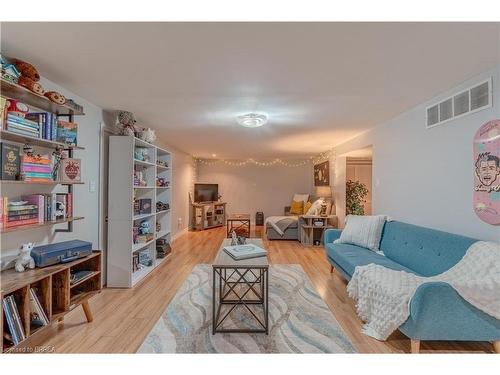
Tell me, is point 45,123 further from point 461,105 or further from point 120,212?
point 461,105

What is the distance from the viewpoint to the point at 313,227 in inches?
213

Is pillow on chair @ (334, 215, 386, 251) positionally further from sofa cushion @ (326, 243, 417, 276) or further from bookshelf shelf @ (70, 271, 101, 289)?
bookshelf shelf @ (70, 271, 101, 289)

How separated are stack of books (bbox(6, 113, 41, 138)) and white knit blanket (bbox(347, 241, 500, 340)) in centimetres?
292

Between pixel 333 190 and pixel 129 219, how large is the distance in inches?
179

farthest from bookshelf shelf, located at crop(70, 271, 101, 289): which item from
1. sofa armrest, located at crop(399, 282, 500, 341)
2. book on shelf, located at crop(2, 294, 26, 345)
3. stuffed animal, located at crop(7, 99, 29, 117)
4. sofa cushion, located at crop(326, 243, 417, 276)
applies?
sofa armrest, located at crop(399, 282, 500, 341)

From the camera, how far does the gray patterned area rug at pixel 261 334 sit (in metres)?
1.93

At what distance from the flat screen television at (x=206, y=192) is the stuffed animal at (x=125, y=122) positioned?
14.3 feet

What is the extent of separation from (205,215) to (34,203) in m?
5.52

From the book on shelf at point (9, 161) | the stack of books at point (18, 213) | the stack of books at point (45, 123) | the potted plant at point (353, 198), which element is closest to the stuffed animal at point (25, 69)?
the stack of books at point (45, 123)

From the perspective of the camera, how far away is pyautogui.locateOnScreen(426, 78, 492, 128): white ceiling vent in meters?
2.13

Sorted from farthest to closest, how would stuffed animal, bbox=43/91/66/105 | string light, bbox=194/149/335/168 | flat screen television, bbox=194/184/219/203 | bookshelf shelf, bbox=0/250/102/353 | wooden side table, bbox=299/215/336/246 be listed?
1. string light, bbox=194/149/335/168
2. flat screen television, bbox=194/184/219/203
3. wooden side table, bbox=299/215/336/246
4. stuffed animal, bbox=43/91/66/105
5. bookshelf shelf, bbox=0/250/102/353

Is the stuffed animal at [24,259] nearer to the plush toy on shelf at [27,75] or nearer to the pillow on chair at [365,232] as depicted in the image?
the plush toy on shelf at [27,75]

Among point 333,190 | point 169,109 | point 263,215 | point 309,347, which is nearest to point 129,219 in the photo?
point 169,109

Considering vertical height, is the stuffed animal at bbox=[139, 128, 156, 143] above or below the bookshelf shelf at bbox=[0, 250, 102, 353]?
→ above
